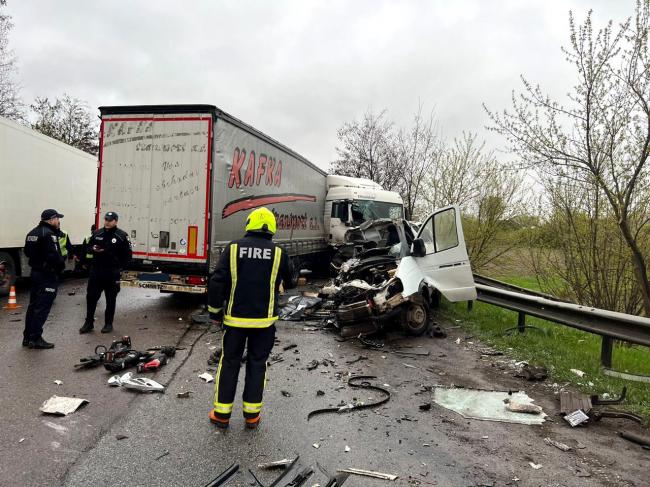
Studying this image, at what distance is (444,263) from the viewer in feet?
22.9

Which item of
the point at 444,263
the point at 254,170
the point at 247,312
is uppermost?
the point at 254,170

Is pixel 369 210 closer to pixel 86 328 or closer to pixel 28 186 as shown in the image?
pixel 28 186

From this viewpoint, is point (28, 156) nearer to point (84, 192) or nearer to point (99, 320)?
point (84, 192)

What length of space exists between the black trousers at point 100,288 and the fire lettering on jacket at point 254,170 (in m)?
2.69

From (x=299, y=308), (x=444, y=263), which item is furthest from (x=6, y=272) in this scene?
(x=444, y=263)

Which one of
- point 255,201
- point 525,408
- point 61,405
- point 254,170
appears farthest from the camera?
point 255,201

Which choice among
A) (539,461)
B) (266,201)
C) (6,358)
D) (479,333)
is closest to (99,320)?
(6,358)

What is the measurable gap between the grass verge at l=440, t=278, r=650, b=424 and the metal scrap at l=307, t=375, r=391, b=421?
2.00 metres

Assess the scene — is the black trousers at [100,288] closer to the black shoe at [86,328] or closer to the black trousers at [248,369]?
the black shoe at [86,328]

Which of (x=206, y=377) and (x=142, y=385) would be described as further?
(x=206, y=377)

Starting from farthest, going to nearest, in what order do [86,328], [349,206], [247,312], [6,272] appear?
[349,206], [6,272], [86,328], [247,312]

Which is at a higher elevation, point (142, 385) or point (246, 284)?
point (246, 284)

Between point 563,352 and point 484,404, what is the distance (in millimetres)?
2257

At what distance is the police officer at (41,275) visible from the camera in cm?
585
